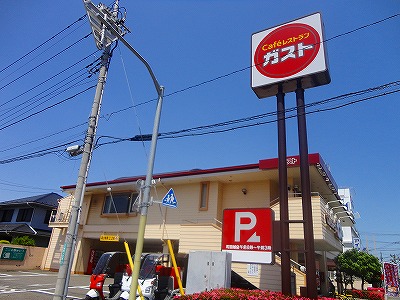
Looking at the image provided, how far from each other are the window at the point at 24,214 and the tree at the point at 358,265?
3220cm

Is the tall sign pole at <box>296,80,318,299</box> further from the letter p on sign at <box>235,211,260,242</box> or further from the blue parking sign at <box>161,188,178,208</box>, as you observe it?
the blue parking sign at <box>161,188,178,208</box>

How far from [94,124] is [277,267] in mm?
10808

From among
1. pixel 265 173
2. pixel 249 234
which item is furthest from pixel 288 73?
pixel 265 173

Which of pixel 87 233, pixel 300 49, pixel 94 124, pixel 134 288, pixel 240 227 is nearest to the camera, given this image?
pixel 134 288

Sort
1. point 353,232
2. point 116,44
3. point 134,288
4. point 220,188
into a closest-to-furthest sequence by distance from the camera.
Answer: point 134,288 → point 116,44 → point 220,188 → point 353,232

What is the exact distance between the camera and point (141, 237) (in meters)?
7.80

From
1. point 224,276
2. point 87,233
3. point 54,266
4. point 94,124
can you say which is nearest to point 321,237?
point 224,276

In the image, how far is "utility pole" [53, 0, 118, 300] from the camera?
8680 millimetres

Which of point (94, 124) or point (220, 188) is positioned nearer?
point (94, 124)

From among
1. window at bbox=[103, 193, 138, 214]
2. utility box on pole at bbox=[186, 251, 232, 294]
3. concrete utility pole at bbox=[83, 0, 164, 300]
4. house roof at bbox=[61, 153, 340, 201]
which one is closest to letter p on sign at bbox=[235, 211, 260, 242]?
utility box on pole at bbox=[186, 251, 232, 294]

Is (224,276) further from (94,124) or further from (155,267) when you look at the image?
(94,124)

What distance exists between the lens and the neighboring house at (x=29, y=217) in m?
31.7

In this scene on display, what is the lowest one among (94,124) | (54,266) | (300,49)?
(54,266)

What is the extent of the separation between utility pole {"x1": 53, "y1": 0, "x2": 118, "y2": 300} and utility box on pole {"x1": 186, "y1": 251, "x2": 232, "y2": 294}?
436 centimetres
